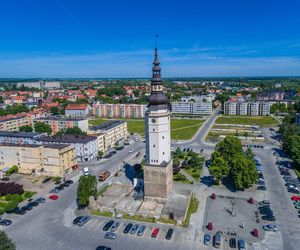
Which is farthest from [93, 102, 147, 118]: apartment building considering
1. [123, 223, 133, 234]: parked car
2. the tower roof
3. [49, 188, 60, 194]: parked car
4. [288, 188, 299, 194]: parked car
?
[123, 223, 133, 234]: parked car

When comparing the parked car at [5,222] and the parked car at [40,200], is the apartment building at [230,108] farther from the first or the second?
the parked car at [5,222]

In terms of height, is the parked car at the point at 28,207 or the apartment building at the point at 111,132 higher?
the apartment building at the point at 111,132

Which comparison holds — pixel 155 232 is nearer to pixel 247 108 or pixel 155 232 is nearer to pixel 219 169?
pixel 219 169

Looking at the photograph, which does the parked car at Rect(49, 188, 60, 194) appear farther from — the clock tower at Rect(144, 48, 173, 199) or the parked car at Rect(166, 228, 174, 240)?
the parked car at Rect(166, 228, 174, 240)

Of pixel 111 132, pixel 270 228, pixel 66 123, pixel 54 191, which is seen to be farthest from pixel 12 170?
pixel 270 228

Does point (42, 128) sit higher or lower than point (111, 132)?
lower

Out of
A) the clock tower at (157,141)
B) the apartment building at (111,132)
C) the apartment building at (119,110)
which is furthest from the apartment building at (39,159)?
the apartment building at (119,110)

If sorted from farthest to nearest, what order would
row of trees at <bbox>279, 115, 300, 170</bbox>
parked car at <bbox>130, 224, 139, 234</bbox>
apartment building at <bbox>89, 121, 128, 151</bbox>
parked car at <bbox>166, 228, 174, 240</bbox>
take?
apartment building at <bbox>89, 121, 128, 151</bbox> < row of trees at <bbox>279, 115, 300, 170</bbox> < parked car at <bbox>130, 224, 139, 234</bbox> < parked car at <bbox>166, 228, 174, 240</bbox>
